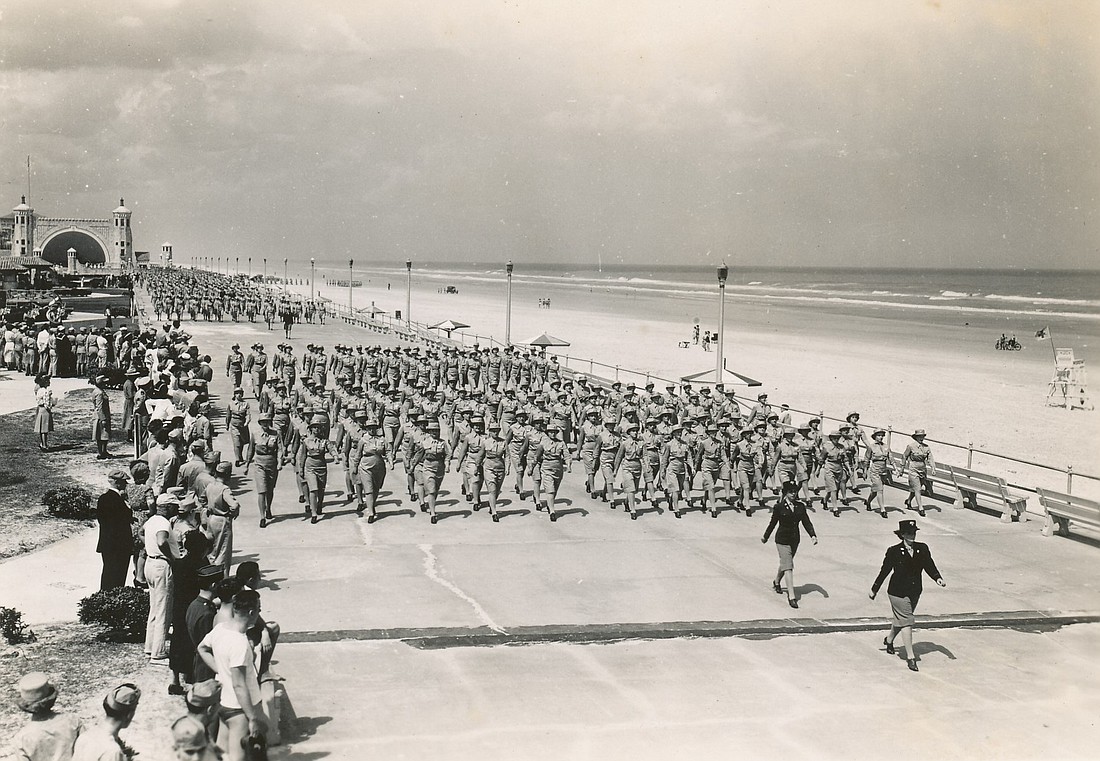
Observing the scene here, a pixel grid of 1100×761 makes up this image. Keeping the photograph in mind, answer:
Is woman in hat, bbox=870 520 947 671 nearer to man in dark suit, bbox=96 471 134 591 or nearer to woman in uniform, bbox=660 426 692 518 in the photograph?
woman in uniform, bbox=660 426 692 518

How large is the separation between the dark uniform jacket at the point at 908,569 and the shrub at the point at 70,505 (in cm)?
1032

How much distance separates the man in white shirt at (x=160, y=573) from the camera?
7891 millimetres

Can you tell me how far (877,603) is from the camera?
1051 centimetres

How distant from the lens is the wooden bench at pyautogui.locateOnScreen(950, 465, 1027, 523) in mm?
14562

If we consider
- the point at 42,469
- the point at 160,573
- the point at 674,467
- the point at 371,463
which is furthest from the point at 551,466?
the point at 42,469

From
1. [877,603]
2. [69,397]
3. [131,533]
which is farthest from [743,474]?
[69,397]

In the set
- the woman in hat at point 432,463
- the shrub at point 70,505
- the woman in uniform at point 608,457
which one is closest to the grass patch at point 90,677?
the shrub at point 70,505

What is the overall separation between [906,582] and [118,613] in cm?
745

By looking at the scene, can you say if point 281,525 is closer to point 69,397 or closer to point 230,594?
point 230,594

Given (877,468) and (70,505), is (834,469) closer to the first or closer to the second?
(877,468)

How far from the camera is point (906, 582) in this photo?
8828mm

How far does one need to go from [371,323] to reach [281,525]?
123ft

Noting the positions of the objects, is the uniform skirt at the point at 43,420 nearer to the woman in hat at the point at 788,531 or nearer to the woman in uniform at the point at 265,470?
the woman in uniform at the point at 265,470

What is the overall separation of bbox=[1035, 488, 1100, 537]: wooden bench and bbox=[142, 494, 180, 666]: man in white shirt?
12.0 meters
